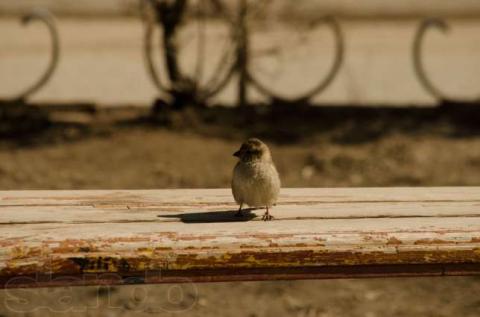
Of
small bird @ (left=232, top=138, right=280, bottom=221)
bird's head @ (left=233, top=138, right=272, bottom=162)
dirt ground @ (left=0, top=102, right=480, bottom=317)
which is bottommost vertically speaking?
dirt ground @ (left=0, top=102, right=480, bottom=317)

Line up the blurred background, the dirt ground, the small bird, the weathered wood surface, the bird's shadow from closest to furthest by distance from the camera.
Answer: the weathered wood surface → the bird's shadow → the small bird → the dirt ground → the blurred background

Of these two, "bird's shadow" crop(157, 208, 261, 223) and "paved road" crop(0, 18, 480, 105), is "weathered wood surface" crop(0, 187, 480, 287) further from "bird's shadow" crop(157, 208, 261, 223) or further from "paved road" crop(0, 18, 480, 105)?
"paved road" crop(0, 18, 480, 105)

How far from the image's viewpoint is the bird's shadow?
290 cm

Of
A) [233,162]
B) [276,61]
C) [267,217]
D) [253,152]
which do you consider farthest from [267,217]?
[276,61]

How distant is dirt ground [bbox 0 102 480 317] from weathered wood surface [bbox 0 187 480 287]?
5.61ft

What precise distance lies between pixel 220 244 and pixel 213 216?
0.42m

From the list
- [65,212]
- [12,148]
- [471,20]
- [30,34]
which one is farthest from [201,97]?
[471,20]

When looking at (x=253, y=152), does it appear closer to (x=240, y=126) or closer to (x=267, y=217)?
(x=267, y=217)

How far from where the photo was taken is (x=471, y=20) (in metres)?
16.0

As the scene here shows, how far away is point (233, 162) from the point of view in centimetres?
702

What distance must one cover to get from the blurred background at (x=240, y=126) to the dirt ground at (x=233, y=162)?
1cm

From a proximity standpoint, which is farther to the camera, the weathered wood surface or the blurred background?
the blurred background

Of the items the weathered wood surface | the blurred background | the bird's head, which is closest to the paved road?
the blurred background

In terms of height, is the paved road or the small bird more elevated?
the paved road
